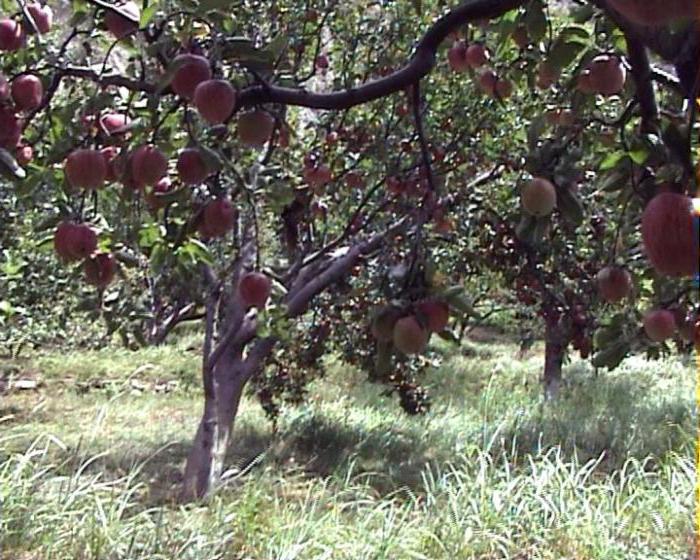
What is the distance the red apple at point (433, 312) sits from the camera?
3.43 ft

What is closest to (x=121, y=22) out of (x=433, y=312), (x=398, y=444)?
(x=433, y=312)

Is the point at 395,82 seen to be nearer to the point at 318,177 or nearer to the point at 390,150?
the point at 318,177

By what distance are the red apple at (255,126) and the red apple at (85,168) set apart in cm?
24

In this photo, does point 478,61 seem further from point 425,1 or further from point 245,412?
point 245,412

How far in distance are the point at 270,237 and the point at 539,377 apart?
4.25m

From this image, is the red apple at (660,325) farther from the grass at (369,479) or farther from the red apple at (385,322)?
the grass at (369,479)

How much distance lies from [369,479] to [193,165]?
10.9 feet

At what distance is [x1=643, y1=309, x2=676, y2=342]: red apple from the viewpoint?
1.31 meters

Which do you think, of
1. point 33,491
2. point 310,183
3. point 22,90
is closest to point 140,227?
point 22,90

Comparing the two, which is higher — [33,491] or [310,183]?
[310,183]

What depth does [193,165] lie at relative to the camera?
4.61 ft

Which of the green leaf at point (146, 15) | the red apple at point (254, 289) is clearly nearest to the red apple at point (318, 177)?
the red apple at point (254, 289)

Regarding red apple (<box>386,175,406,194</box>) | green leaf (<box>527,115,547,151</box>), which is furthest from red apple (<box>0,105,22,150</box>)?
red apple (<box>386,175,406,194</box>)

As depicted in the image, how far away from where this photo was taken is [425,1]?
4086 millimetres
